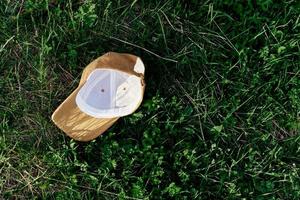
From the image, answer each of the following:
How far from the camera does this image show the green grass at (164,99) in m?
3.43

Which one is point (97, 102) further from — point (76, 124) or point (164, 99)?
point (164, 99)

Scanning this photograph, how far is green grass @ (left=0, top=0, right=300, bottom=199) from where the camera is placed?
343 centimetres

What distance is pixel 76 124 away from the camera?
3473 mm

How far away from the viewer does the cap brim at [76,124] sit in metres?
3.43

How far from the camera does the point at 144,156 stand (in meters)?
→ 3.43

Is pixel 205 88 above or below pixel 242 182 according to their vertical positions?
above

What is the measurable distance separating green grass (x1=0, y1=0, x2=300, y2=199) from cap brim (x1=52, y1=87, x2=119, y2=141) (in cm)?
5

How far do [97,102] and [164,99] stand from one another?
15.1 inches

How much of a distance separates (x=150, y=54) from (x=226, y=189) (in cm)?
88

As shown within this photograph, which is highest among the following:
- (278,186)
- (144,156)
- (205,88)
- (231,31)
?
(231,31)

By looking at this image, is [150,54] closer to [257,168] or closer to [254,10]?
[254,10]

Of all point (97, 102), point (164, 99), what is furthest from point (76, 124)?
point (164, 99)

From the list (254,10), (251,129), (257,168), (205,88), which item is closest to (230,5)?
(254,10)

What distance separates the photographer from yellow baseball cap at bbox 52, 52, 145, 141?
11.2ft
